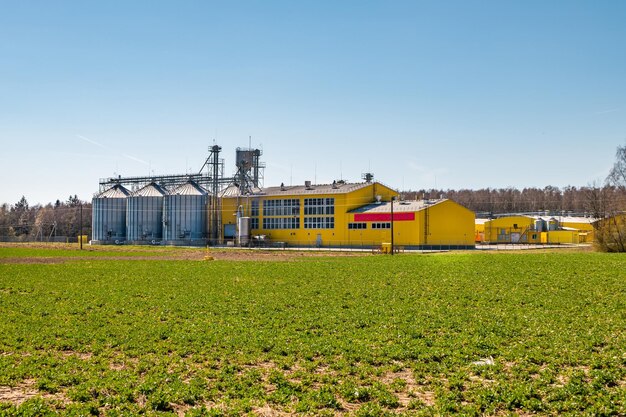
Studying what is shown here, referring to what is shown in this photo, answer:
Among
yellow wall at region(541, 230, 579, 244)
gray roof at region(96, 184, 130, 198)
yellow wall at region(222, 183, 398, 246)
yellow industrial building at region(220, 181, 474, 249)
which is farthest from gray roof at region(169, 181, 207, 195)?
yellow wall at region(541, 230, 579, 244)

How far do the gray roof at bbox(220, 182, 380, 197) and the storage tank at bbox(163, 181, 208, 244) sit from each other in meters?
5.59

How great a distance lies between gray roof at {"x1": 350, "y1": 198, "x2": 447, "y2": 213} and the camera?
88688mm

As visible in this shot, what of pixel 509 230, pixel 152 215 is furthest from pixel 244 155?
pixel 509 230

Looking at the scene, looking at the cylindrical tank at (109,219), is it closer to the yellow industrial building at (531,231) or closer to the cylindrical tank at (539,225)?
the yellow industrial building at (531,231)

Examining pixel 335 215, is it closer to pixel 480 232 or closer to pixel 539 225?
pixel 480 232

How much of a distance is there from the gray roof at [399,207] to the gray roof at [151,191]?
43773 mm

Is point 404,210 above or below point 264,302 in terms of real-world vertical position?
above

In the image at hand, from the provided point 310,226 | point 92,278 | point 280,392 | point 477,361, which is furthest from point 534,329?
point 310,226

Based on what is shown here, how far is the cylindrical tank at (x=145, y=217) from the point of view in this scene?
380 ft

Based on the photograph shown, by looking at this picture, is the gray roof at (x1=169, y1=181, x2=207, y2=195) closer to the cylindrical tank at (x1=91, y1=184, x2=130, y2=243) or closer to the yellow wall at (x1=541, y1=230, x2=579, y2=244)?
the cylindrical tank at (x1=91, y1=184, x2=130, y2=243)

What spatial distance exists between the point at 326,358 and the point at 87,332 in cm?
797

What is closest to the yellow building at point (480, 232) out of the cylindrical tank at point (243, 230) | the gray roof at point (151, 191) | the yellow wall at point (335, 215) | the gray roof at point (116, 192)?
the yellow wall at point (335, 215)

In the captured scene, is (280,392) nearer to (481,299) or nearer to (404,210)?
(481,299)

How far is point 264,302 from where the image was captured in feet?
80.6
